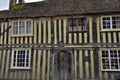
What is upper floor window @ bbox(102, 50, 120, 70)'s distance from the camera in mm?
11820

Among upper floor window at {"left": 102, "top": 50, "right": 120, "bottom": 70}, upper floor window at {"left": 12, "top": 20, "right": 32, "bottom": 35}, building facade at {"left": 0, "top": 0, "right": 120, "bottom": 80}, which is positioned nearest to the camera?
upper floor window at {"left": 102, "top": 50, "right": 120, "bottom": 70}

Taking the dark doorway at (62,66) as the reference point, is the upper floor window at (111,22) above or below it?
above

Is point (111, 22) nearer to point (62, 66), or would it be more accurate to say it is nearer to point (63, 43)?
point (63, 43)

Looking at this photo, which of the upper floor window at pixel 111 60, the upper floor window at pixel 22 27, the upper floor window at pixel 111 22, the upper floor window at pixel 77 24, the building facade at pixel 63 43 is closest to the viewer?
the upper floor window at pixel 111 60

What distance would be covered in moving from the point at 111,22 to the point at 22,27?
6.73 m

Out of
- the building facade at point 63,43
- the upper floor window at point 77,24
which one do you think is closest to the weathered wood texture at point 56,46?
the building facade at point 63,43

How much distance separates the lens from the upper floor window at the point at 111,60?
11.8m

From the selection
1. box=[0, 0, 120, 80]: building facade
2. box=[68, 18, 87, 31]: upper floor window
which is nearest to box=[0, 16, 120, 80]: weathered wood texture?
box=[0, 0, 120, 80]: building facade

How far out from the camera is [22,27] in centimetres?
1369

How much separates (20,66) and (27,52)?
1.16 metres

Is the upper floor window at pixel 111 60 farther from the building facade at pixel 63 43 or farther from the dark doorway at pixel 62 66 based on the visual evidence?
the dark doorway at pixel 62 66

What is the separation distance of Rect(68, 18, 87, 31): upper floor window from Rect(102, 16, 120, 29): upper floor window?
143 centimetres

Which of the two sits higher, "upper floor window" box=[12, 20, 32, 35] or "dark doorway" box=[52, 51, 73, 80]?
"upper floor window" box=[12, 20, 32, 35]

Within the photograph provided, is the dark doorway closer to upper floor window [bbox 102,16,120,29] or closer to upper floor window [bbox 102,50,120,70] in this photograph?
upper floor window [bbox 102,50,120,70]
